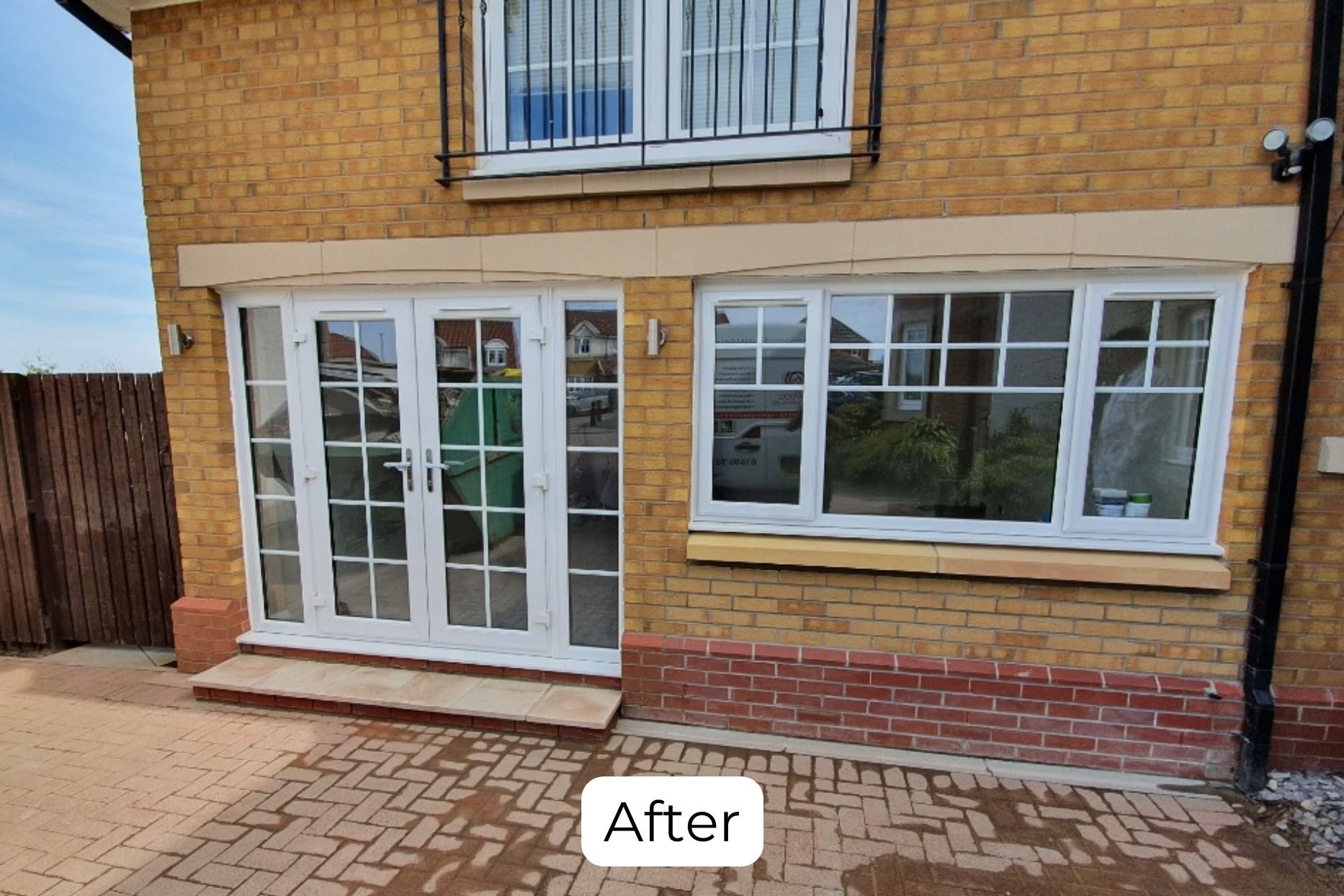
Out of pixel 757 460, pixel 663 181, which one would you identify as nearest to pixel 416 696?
pixel 757 460

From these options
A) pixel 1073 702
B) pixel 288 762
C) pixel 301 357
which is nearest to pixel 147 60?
pixel 301 357

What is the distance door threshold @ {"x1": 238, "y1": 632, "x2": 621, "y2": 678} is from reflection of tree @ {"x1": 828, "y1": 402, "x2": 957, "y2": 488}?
1.64m

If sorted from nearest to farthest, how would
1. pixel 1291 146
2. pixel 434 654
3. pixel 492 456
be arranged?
1. pixel 1291 146
2. pixel 492 456
3. pixel 434 654

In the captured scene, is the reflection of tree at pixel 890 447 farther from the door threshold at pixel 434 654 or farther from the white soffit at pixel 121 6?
the white soffit at pixel 121 6

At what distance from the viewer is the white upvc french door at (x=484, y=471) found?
3104mm

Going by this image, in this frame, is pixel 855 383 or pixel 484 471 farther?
pixel 484 471

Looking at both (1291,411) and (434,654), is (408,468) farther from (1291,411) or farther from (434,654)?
(1291,411)

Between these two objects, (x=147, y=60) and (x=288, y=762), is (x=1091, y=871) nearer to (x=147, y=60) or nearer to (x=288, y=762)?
(x=288, y=762)

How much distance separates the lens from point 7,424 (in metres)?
3.76

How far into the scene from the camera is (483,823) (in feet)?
7.66

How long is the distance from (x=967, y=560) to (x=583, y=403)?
2.01m

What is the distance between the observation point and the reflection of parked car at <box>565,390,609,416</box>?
3.06 meters

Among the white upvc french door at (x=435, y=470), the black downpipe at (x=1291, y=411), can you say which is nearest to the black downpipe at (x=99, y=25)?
the white upvc french door at (x=435, y=470)

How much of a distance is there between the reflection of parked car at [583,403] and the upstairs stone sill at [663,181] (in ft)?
3.17
